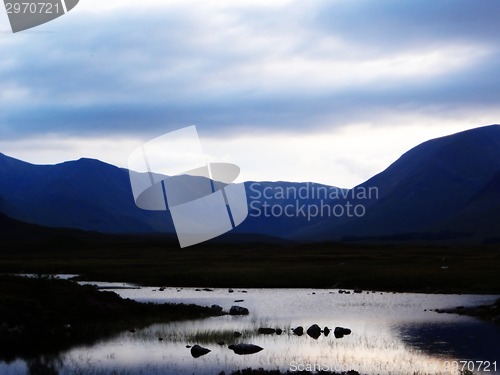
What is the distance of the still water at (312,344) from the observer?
3297cm

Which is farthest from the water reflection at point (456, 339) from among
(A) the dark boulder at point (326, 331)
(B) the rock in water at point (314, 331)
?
(B) the rock in water at point (314, 331)

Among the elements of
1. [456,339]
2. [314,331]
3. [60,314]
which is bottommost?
[456,339]

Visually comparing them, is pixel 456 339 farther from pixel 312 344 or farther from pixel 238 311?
pixel 238 311

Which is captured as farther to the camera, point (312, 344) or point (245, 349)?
point (312, 344)

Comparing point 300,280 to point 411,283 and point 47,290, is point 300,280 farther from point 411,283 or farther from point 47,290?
point 47,290

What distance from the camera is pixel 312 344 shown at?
128 feet

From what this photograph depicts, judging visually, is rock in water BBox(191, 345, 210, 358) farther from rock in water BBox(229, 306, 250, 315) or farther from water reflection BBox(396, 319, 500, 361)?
rock in water BBox(229, 306, 250, 315)

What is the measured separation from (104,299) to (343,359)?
24.3 metres

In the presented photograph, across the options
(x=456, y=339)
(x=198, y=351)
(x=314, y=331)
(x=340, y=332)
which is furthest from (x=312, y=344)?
(x=456, y=339)

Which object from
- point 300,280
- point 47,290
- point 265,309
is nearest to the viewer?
point 47,290

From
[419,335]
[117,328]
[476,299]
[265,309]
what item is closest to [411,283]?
[476,299]

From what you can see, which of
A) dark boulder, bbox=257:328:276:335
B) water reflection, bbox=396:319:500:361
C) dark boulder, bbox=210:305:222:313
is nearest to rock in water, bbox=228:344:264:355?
dark boulder, bbox=257:328:276:335

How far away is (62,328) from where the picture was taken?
45.2 meters

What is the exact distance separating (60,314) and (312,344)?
19766 millimetres
